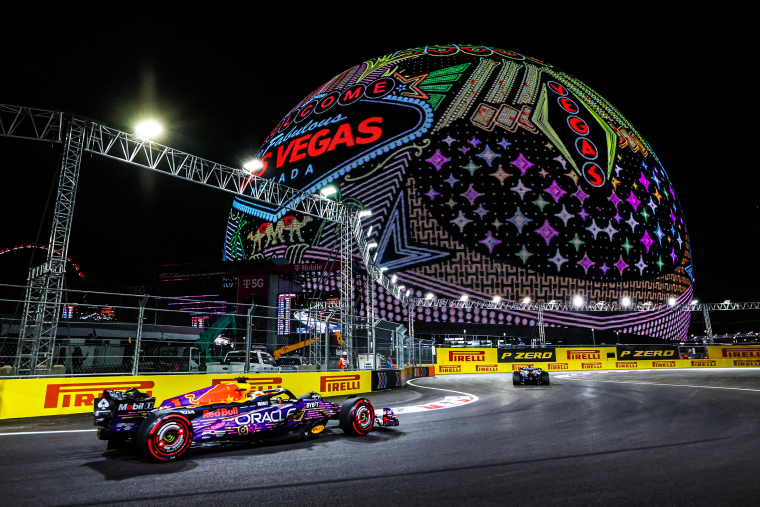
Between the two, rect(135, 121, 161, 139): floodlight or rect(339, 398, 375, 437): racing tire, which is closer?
rect(339, 398, 375, 437): racing tire

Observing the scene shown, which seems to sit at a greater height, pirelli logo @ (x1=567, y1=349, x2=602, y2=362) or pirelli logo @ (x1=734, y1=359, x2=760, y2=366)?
pirelli logo @ (x1=567, y1=349, x2=602, y2=362)

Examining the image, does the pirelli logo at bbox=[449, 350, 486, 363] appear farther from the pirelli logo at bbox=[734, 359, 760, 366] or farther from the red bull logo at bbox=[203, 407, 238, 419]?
the red bull logo at bbox=[203, 407, 238, 419]

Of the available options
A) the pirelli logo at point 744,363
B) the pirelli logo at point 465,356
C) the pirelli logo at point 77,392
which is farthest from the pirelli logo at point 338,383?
the pirelli logo at point 744,363

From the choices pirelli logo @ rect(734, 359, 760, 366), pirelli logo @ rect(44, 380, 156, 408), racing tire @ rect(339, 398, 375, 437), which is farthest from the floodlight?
pirelli logo @ rect(734, 359, 760, 366)

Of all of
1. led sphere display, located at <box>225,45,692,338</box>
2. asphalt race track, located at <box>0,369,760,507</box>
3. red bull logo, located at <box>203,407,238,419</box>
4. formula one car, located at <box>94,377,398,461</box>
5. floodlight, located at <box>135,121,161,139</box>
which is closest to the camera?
asphalt race track, located at <box>0,369,760,507</box>

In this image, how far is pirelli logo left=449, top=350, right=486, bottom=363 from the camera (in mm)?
35125

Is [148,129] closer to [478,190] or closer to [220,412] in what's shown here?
[220,412]

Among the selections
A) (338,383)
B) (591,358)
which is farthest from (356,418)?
(591,358)

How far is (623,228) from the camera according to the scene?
58.0m

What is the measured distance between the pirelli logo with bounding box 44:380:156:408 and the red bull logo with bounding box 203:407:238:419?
16.9 ft

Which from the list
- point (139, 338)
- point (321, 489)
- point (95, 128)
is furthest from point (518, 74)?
point (321, 489)

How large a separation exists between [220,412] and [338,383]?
8871 millimetres

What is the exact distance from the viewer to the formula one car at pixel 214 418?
606cm

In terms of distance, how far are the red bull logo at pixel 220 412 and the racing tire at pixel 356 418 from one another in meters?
1.75
